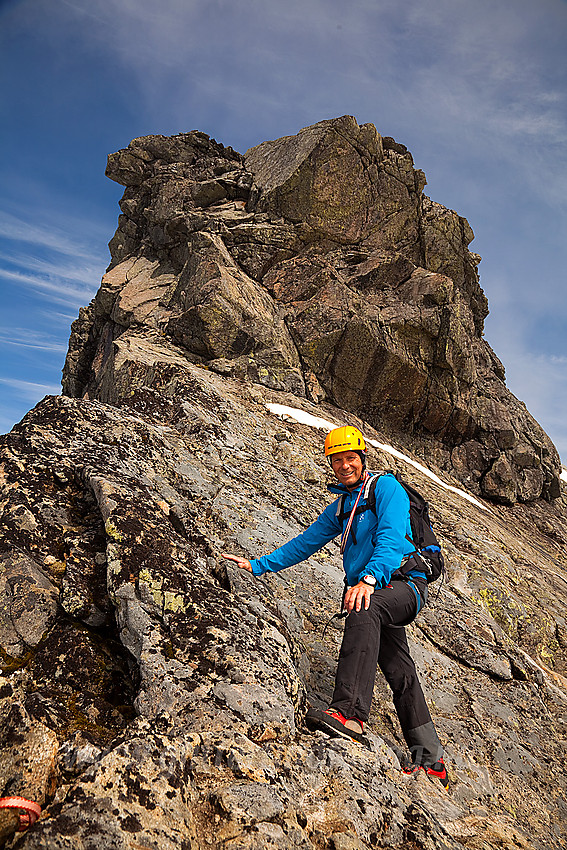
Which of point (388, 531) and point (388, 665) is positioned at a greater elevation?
point (388, 531)

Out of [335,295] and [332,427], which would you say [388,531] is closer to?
[332,427]

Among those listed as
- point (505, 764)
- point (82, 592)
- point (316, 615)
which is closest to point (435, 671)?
point (505, 764)

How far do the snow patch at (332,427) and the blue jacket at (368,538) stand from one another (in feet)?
32.2

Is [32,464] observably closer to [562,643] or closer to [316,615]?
[316,615]

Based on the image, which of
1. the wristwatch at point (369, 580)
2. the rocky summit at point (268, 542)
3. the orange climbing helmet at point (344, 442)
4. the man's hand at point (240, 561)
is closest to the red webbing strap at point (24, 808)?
the rocky summit at point (268, 542)

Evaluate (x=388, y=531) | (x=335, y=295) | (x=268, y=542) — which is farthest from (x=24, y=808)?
(x=335, y=295)

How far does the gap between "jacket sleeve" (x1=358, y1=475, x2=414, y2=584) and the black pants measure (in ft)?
1.18

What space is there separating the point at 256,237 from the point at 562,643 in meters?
21.1

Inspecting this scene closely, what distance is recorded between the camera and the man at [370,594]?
6.05m

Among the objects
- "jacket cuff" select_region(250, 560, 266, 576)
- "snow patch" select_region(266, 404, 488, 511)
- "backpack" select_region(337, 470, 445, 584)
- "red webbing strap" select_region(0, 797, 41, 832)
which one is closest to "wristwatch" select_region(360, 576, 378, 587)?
"backpack" select_region(337, 470, 445, 584)

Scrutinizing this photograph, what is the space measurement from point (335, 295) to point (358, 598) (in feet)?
63.2

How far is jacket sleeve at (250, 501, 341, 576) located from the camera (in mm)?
8172

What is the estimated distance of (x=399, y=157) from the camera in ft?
88.7

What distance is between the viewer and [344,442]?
770 cm
